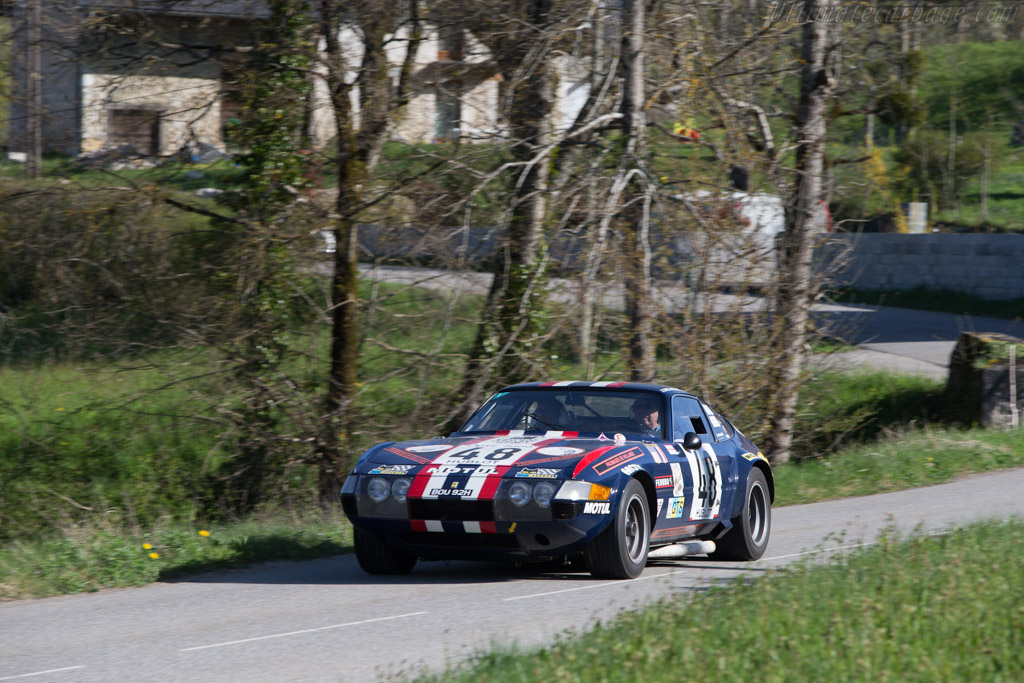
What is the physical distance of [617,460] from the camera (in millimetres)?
7820

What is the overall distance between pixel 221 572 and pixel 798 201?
10.7 m

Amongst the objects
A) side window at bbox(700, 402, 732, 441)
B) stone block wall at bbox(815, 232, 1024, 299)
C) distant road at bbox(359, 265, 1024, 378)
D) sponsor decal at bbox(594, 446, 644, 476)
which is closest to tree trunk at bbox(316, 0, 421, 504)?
distant road at bbox(359, 265, 1024, 378)

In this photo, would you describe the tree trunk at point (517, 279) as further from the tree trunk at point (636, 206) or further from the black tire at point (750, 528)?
the black tire at point (750, 528)

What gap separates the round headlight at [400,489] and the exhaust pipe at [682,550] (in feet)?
6.25

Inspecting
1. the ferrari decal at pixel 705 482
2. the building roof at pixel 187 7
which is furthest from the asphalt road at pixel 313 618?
the building roof at pixel 187 7

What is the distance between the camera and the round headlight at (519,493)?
7.48 m

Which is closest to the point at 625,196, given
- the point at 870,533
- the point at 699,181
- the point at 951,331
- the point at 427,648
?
the point at 699,181

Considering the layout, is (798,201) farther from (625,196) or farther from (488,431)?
(488,431)

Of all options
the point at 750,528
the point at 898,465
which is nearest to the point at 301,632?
the point at 750,528

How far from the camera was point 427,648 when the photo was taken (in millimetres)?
5895

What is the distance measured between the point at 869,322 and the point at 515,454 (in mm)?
23140

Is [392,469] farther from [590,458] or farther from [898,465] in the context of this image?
[898,465]

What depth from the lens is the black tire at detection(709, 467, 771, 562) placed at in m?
9.26

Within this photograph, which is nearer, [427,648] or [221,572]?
[427,648]
